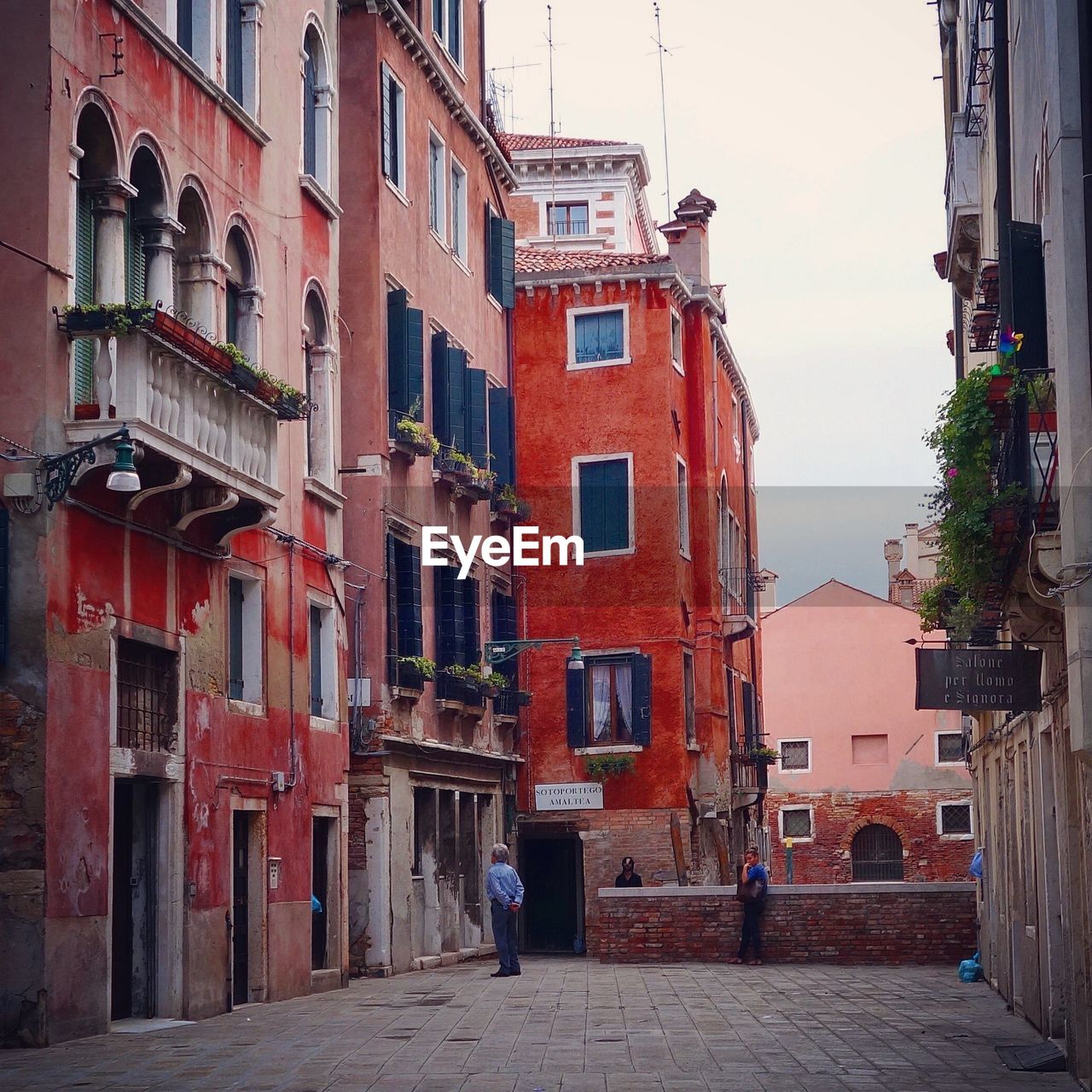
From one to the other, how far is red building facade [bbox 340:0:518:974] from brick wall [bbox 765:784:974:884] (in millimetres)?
25676

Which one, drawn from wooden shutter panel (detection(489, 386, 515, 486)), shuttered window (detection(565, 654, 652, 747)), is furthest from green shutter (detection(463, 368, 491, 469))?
shuttered window (detection(565, 654, 652, 747))

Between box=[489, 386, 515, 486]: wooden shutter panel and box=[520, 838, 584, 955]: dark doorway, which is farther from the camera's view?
box=[520, 838, 584, 955]: dark doorway

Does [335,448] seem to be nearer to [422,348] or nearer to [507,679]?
[422,348]

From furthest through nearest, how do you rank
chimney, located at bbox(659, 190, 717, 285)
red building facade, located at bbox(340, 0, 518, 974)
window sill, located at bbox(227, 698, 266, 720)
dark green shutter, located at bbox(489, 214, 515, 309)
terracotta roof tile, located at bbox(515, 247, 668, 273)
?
chimney, located at bbox(659, 190, 717, 285)
terracotta roof tile, located at bbox(515, 247, 668, 273)
dark green shutter, located at bbox(489, 214, 515, 309)
red building facade, located at bbox(340, 0, 518, 974)
window sill, located at bbox(227, 698, 266, 720)

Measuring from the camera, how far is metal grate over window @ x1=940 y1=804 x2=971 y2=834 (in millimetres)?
53969

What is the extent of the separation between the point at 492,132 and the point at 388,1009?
56.4ft

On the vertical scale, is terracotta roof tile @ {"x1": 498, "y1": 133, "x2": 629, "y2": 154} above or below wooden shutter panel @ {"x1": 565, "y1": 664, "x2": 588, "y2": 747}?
above

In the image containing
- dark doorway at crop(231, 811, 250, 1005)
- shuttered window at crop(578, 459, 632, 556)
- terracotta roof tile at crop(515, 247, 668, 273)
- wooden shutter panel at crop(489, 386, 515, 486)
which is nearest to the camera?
dark doorway at crop(231, 811, 250, 1005)

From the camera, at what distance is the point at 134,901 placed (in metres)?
16.5

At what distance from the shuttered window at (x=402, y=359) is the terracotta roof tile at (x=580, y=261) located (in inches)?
338

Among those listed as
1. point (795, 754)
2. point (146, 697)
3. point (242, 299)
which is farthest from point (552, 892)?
point (795, 754)

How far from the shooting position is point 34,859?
14070 millimetres

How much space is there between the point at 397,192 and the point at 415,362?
238 cm

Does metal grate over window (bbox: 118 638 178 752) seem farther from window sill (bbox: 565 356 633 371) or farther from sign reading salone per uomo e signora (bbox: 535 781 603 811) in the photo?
window sill (bbox: 565 356 633 371)
